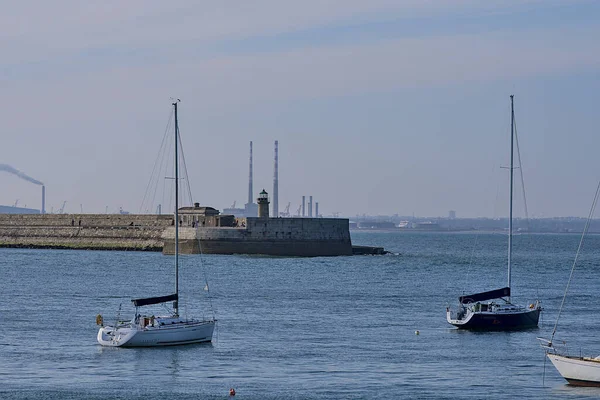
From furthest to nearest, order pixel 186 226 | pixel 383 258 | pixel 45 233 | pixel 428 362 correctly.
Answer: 1. pixel 45 233
2. pixel 383 258
3. pixel 186 226
4. pixel 428 362

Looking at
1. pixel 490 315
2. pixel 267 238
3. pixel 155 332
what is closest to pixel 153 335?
pixel 155 332

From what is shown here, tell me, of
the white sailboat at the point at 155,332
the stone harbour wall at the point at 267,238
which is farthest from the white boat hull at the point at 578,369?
the stone harbour wall at the point at 267,238

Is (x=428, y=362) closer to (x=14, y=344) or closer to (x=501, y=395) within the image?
(x=501, y=395)

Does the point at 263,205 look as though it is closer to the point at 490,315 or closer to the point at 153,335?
the point at 490,315

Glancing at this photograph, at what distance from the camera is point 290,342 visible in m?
44.2

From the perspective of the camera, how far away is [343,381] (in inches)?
1399

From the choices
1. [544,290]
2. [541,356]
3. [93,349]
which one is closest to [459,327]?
[541,356]

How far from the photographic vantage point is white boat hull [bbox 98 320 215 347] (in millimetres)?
42125

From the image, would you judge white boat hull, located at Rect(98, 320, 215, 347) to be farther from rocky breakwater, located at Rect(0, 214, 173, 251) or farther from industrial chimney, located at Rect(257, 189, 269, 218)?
rocky breakwater, located at Rect(0, 214, 173, 251)

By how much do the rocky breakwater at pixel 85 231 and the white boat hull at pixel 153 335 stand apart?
7083 cm

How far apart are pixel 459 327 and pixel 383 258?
6827 centimetres

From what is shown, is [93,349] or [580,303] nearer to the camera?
[93,349]

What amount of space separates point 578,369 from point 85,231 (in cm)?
9376

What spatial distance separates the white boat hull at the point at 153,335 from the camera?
138 ft
